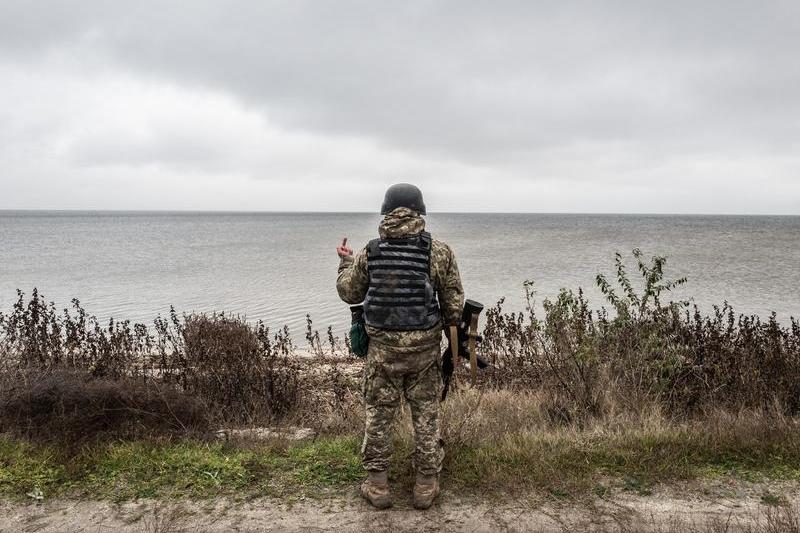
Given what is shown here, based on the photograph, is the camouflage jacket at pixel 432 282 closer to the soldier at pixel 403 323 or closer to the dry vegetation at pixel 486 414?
the soldier at pixel 403 323

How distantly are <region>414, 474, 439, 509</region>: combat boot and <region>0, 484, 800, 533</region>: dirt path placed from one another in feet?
0.22

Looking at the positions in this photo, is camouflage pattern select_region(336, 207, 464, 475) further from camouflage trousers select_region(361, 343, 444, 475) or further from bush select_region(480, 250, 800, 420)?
bush select_region(480, 250, 800, 420)

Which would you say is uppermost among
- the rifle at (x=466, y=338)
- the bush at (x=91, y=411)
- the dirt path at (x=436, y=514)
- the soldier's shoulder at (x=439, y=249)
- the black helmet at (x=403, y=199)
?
the black helmet at (x=403, y=199)

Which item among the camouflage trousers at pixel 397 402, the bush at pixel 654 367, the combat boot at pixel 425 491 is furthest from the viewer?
the bush at pixel 654 367

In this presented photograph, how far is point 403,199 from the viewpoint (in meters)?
4.05

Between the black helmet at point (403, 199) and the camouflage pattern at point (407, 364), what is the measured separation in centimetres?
4

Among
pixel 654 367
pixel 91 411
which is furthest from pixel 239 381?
pixel 654 367

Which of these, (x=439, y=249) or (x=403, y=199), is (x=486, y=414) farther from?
(x=403, y=199)

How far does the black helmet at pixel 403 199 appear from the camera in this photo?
159 inches

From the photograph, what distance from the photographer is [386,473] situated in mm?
4109

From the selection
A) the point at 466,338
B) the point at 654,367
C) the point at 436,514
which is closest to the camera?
the point at 436,514

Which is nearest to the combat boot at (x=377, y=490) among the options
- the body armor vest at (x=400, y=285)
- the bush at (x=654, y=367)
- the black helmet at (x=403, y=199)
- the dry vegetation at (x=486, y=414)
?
the dry vegetation at (x=486, y=414)

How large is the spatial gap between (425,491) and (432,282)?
1.56 metres

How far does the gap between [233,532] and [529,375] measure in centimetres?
494
